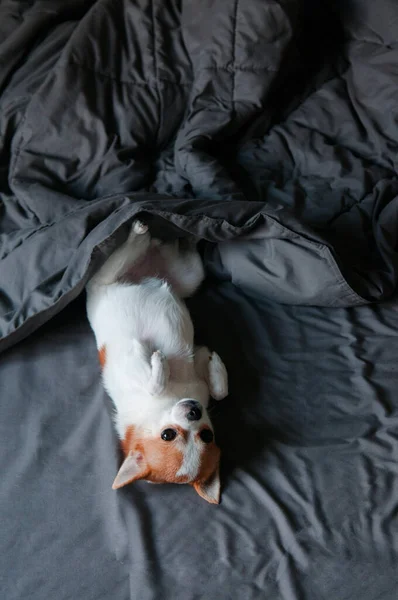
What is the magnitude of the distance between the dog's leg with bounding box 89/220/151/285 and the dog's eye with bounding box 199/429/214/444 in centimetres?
50

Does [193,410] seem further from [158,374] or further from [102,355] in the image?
[102,355]

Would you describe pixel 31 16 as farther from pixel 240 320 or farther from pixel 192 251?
pixel 240 320

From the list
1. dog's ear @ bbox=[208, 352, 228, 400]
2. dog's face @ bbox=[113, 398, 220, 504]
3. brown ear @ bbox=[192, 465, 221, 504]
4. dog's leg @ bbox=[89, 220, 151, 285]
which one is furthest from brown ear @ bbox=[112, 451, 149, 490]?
dog's leg @ bbox=[89, 220, 151, 285]

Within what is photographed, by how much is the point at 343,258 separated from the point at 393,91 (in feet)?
2.03

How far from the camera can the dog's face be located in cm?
130

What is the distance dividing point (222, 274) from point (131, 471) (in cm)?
66

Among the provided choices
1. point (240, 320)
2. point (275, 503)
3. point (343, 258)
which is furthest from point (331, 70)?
point (275, 503)

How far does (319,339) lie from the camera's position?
5.09ft

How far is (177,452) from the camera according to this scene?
133cm

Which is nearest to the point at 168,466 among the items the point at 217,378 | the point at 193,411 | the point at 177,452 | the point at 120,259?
the point at 177,452

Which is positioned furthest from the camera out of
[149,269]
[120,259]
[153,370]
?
[149,269]

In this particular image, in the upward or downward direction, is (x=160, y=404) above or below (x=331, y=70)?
below

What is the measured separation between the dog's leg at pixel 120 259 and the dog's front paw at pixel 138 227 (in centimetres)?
2

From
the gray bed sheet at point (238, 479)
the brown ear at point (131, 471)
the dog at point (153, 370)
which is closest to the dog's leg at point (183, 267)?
the dog at point (153, 370)
